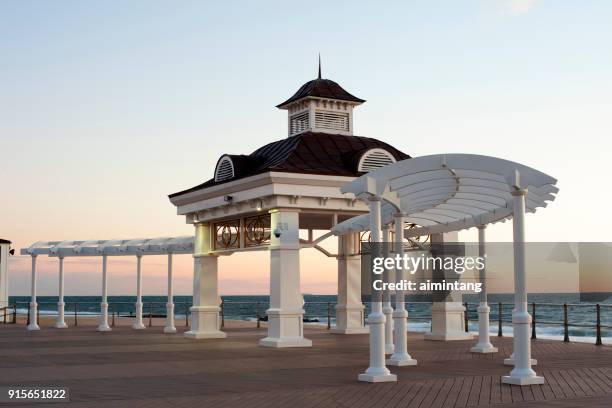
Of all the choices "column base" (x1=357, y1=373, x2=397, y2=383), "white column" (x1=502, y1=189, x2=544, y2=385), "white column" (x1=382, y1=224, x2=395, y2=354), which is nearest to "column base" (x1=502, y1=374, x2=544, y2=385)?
"white column" (x1=502, y1=189, x2=544, y2=385)

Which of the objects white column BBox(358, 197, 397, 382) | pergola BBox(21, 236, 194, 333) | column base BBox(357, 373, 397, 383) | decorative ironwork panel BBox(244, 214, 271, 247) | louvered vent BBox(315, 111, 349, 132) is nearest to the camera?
column base BBox(357, 373, 397, 383)

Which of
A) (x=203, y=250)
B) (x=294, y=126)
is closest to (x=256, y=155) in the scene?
(x=294, y=126)

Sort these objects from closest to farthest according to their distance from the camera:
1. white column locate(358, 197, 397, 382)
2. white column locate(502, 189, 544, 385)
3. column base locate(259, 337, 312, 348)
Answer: white column locate(502, 189, 544, 385)
white column locate(358, 197, 397, 382)
column base locate(259, 337, 312, 348)

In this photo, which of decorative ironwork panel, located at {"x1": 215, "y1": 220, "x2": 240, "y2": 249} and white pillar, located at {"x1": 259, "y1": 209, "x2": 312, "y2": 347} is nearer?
white pillar, located at {"x1": 259, "y1": 209, "x2": 312, "y2": 347}

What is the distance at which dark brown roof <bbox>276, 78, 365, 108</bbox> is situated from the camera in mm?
26094

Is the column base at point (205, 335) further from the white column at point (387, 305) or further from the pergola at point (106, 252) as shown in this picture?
the white column at point (387, 305)

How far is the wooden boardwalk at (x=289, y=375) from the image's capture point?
11352 mm

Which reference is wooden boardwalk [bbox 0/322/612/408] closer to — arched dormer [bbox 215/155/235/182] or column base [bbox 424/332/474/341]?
column base [bbox 424/332/474/341]

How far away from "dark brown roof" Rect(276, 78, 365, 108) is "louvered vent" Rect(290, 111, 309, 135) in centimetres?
54

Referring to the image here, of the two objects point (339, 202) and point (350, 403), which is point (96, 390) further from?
point (339, 202)

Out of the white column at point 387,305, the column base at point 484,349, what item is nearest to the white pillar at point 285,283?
the white column at point 387,305

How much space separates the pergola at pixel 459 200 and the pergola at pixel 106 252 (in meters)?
13.2

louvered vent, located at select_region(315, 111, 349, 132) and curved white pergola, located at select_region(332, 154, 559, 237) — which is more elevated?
louvered vent, located at select_region(315, 111, 349, 132)

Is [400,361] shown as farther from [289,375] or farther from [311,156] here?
[311,156]
